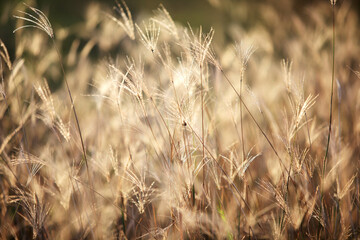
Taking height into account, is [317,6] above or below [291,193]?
above

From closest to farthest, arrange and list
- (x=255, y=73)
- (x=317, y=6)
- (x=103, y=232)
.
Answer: (x=103, y=232), (x=255, y=73), (x=317, y=6)

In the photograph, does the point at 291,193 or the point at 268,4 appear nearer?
the point at 291,193

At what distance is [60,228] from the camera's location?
1.26 metres

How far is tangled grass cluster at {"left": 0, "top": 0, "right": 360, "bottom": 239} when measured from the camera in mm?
985

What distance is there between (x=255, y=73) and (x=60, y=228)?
4.81ft

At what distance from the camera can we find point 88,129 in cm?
160

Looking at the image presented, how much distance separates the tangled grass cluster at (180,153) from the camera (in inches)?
38.8

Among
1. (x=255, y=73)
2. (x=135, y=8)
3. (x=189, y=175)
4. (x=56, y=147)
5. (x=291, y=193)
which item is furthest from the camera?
(x=135, y=8)

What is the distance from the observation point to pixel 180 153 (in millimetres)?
979

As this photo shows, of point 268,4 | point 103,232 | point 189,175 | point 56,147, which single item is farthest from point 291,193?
point 268,4

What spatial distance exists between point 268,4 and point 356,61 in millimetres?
1559

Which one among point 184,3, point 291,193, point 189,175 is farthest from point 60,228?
point 184,3

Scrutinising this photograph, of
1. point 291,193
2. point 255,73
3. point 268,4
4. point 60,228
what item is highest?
point 268,4

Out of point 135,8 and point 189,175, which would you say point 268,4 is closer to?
point 135,8
